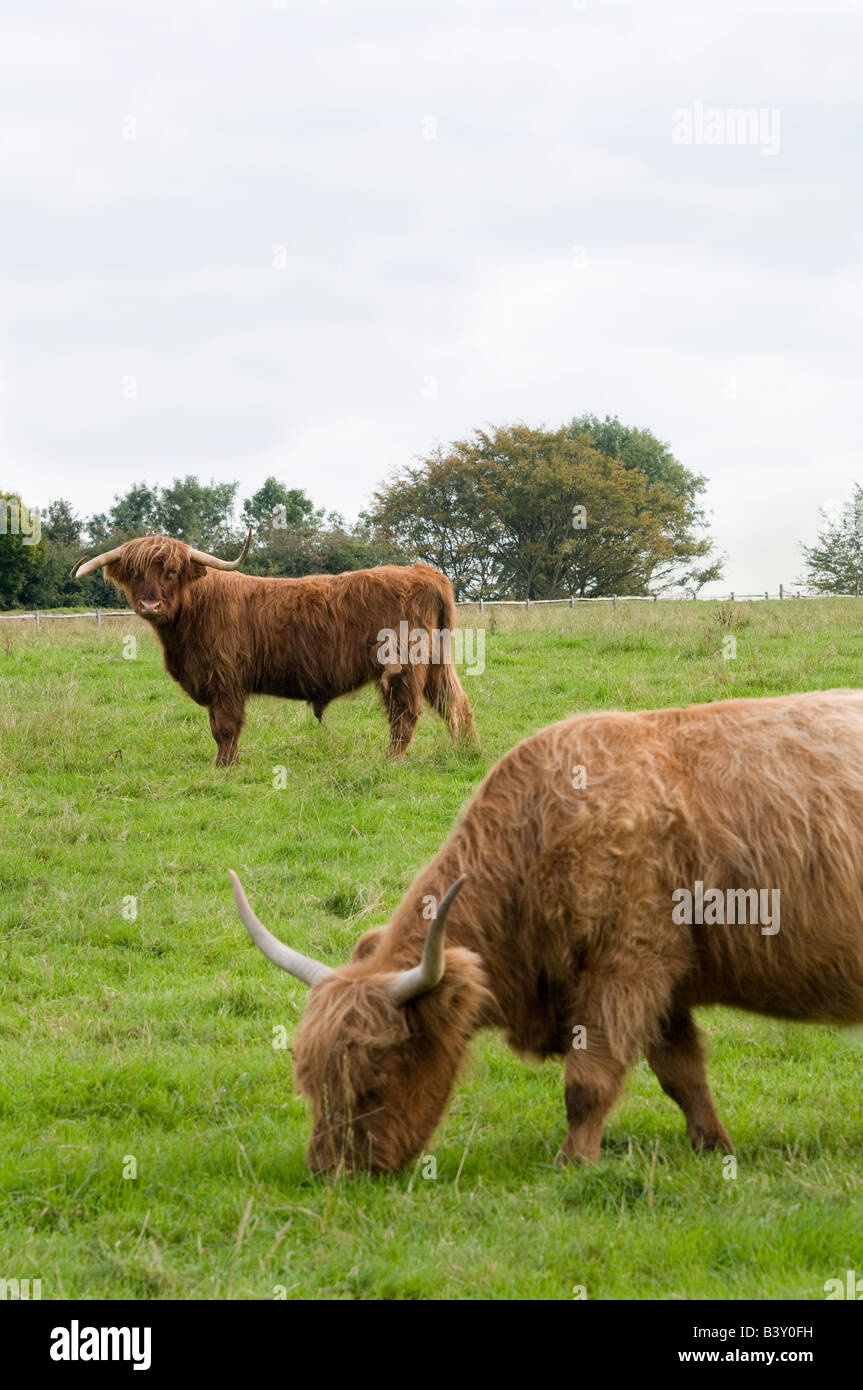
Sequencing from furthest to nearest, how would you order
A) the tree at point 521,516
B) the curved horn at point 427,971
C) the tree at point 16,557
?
the tree at point 521,516, the tree at point 16,557, the curved horn at point 427,971

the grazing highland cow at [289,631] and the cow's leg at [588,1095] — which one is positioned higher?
the grazing highland cow at [289,631]

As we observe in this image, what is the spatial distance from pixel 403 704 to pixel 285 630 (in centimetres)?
132

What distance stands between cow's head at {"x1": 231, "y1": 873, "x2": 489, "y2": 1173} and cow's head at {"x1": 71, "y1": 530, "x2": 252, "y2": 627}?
25.0 ft

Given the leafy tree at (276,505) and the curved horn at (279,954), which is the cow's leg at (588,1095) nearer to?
the curved horn at (279,954)

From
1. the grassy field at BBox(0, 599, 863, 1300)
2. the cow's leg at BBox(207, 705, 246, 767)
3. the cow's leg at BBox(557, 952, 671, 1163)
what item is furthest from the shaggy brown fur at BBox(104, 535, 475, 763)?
the cow's leg at BBox(557, 952, 671, 1163)

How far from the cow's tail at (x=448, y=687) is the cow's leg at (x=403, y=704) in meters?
0.18

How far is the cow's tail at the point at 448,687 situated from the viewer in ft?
36.1

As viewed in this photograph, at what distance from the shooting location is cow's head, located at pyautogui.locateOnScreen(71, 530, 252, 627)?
11188 millimetres

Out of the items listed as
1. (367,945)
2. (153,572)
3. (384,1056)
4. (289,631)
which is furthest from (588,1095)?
(153,572)

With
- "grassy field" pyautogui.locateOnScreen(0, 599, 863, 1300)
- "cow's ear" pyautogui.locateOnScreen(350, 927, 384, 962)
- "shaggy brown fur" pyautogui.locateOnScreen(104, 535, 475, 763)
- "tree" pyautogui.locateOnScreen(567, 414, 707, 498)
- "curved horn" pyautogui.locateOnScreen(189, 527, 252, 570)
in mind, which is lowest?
"grassy field" pyautogui.locateOnScreen(0, 599, 863, 1300)

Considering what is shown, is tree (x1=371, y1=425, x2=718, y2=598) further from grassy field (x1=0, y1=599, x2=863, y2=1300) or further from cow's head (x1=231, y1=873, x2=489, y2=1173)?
cow's head (x1=231, y1=873, x2=489, y2=1173)

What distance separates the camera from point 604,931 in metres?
A: 4.07

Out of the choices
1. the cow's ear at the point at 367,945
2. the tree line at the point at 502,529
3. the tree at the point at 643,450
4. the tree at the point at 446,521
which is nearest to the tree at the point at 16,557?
the tree line at the point at 502,529

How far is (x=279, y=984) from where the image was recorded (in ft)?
20.1
